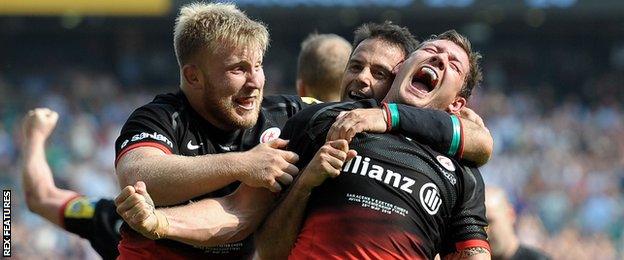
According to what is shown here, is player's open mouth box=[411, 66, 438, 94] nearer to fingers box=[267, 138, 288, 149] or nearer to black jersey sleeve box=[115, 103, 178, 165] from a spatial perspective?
fingers box=[267, 138, 288, 149]

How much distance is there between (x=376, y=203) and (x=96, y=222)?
3038 millimetres

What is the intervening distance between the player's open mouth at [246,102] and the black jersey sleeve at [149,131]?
31 cm

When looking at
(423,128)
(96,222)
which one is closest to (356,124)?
(423,128)

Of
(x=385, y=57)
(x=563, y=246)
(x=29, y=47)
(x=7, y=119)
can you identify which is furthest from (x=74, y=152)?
(x=385, y=57)

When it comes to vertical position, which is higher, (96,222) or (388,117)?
(388,117)

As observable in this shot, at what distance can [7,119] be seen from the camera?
17641 millimetres

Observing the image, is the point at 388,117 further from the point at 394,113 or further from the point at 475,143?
the point at 475,143

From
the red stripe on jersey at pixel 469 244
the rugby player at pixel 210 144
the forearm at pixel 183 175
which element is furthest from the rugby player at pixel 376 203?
the forearm at pixel 183 175

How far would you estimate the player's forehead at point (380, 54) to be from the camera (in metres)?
5.35

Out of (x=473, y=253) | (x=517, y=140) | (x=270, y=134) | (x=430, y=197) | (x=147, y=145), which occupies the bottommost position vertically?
(x=473, y=253)

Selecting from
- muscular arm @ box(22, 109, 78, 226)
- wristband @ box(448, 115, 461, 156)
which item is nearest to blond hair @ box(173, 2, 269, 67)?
wristband @ box(448, 115, 461, 156)

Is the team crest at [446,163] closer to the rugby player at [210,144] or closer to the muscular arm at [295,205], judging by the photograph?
the rugby player at [210,144]

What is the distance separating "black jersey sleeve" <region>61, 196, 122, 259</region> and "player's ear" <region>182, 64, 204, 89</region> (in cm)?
197

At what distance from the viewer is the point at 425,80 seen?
4758 mm
